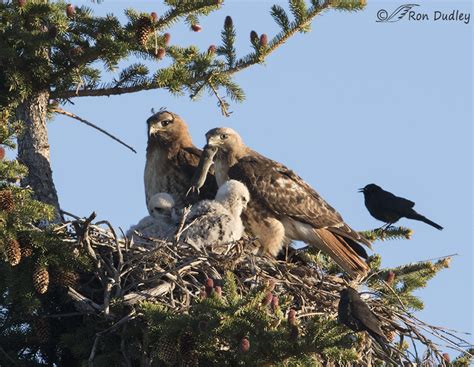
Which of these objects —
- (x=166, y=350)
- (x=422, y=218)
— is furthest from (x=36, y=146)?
(x=422, y=218)

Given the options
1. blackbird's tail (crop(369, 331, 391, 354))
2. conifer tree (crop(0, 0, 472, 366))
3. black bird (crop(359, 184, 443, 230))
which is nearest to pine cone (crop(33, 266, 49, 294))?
conifer tree (crop(0, 0, 472, 366))

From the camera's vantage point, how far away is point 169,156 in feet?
37.0

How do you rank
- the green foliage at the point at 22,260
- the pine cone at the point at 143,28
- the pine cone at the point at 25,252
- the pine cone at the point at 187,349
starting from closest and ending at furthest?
the pine cone at the point at 187,349 < the green foliage at the point at 22,260 < the pine cone at the point at 25,252 < the pine cone at the point at 143,28

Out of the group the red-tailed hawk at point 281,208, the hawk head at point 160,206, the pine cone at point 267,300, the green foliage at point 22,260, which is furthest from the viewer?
the red-tailed hawk at point 281,208

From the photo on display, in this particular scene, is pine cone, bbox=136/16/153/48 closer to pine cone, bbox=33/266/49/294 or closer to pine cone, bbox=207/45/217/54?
pine cone, bbox=207/45/217/54

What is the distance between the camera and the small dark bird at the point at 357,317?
7.55m

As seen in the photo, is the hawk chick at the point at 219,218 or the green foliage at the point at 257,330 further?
the hawk chick at the point at 219,218

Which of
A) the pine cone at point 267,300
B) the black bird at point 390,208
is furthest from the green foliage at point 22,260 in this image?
the black bird at point 390,208

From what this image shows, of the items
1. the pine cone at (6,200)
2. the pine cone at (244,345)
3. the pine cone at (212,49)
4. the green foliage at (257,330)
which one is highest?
the pine cone at (212,49)

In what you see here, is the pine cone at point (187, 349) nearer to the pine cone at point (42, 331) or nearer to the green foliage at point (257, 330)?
the green foliage at point (257, 330)

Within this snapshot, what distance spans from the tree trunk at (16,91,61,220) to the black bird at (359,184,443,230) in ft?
11.0

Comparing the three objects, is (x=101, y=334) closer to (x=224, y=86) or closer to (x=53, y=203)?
(x=53, y=203)

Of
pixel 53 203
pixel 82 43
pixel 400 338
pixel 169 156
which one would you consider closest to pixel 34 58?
pixel 82 43

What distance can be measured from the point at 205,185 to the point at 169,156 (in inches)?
17.0
